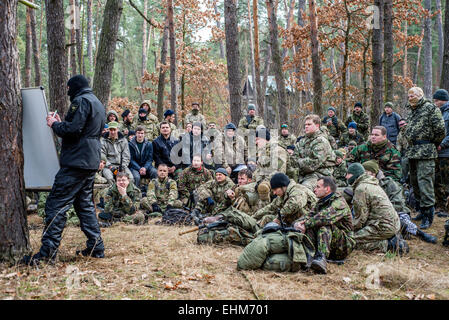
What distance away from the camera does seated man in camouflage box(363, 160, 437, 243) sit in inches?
244

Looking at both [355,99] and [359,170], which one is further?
[355,99]

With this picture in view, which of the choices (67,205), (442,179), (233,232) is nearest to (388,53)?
(442,179)

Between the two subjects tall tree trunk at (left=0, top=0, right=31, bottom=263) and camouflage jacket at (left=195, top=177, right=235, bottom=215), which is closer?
tall tree trunk at (left=0, top=0, right=31, bottom=263)

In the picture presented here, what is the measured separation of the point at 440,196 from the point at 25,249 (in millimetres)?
7426

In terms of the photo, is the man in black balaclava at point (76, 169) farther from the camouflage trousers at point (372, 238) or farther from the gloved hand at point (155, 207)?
the camouflage trousers at point (372, 238)

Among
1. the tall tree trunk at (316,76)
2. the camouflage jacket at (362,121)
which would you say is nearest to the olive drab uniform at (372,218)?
the camouflage jacket at (362,121)

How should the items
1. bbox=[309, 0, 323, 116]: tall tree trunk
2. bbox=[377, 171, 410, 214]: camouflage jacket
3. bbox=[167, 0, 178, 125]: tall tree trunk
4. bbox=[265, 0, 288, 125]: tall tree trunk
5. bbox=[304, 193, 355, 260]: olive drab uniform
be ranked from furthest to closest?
bbox=[167, 0, 178, 125]: tall tree trunk
bbox=[265, 0, 288, 125]: tall tree trunk
bbox=[309, 0, 323, 116]: tall tree trunk
bbox=[377, 171, 410, 214]: camouflage jacket
bbox=[304, 193, 355, 260]: olive drab uniform

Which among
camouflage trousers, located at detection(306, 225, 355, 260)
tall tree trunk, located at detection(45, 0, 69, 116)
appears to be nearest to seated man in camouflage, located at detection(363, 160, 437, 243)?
camouflage trousers, located at detection(306, 225, 355, 260)

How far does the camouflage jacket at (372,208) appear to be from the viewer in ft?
18.3

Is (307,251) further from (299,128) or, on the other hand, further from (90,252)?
(299,128)

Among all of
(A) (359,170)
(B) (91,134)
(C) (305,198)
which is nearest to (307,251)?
(C) (305,198)

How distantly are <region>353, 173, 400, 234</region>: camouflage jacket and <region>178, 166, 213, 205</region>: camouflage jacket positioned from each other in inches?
141

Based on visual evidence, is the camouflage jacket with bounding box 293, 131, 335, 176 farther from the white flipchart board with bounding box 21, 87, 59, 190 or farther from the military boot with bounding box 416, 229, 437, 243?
the white flipchart board with bounding box 21, 87, 59, 190
